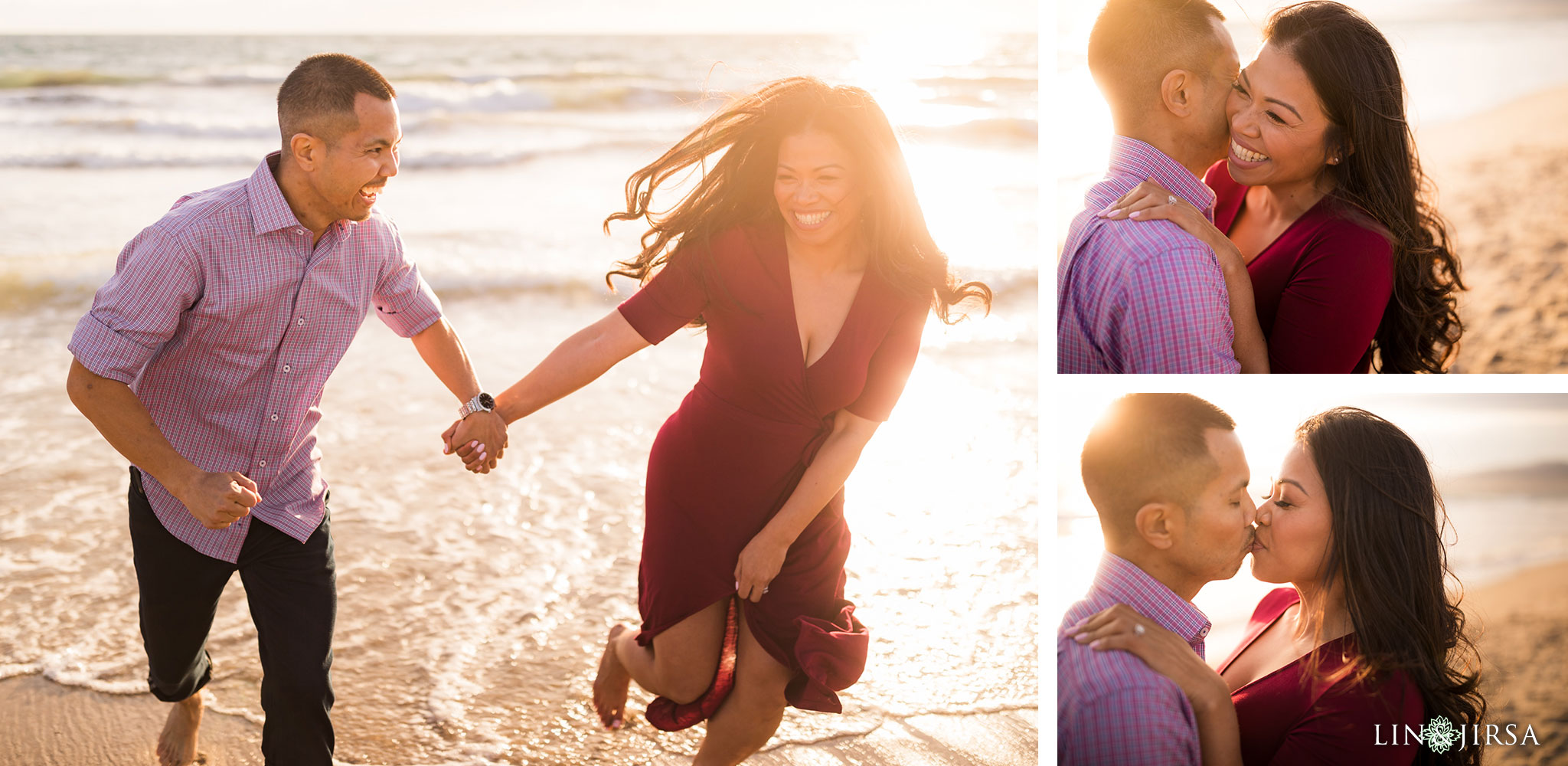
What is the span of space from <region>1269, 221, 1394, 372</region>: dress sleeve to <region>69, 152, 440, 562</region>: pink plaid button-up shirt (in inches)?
81.8

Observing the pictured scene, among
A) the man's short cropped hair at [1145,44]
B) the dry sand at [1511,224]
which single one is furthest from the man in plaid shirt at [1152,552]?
the dry sand at [1511,224]

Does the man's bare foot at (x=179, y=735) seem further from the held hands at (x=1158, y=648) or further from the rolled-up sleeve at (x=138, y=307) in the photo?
the held hands at (x=1158, y=648)

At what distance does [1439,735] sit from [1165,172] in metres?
1.17

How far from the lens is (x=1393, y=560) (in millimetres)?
2068

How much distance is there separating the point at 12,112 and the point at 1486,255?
62.4 feet

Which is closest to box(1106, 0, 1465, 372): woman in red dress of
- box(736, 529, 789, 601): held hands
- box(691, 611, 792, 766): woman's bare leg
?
box(736, 529, 789, 601): held hands

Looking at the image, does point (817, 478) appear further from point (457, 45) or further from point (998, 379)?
point (457, 45)

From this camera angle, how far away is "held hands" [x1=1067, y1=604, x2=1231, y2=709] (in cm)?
197

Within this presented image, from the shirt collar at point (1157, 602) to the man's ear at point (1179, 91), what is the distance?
0.84 metres

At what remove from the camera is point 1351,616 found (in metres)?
2.05

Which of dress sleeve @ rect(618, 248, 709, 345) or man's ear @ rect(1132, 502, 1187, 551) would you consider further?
dress sleeve @ rect(618, 248, 709, 345)

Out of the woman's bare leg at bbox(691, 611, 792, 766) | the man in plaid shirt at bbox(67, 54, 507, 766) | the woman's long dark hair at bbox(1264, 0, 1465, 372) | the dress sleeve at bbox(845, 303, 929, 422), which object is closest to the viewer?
the woman's long dark hair at bbox(1264, 0, 1465, 372)

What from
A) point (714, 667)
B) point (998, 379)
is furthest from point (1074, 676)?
point (998, 379)

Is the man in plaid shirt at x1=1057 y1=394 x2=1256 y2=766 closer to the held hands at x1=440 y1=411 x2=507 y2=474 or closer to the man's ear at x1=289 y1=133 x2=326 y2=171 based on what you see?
the held hands at x1=440 y1=411 x2=507 y2=474
